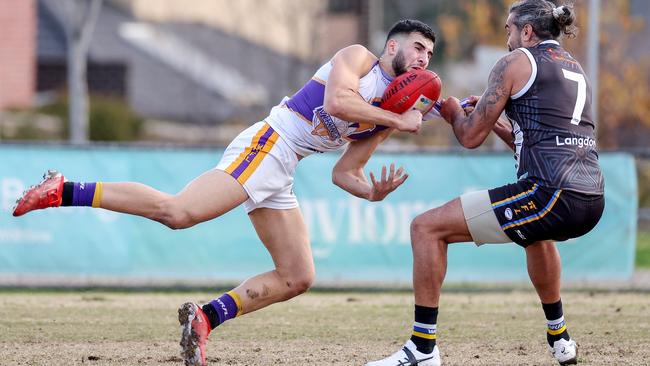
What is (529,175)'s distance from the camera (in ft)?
21.8

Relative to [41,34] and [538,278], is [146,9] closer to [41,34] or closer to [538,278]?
[41,34]

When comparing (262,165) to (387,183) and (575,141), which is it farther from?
(575,141)

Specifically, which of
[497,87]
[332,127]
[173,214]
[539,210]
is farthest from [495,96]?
[173,214]

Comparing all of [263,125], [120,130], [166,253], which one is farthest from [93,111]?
[263,125]

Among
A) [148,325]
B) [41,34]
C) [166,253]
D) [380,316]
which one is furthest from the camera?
[41,34]

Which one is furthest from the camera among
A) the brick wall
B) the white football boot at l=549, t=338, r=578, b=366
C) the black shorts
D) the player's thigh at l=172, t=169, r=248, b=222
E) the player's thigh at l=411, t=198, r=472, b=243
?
the brick wall

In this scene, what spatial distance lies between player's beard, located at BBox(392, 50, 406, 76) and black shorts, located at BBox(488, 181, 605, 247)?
1.00m

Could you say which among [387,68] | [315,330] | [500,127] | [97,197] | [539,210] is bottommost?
[315,330]

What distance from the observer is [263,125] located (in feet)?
23.7

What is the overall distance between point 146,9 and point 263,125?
89.4 feet

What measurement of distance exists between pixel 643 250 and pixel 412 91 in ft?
24.6

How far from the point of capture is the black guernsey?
21.6 ft

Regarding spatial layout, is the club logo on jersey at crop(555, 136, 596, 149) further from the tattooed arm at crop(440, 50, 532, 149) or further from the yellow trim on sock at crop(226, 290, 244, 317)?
the yellow trim on sock at crop(226, 290, 244, 317)

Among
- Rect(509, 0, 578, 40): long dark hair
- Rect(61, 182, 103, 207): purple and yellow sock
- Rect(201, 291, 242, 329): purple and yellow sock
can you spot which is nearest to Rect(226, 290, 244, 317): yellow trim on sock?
Rect(201, 291, 242, 329): purple and yellow sock
